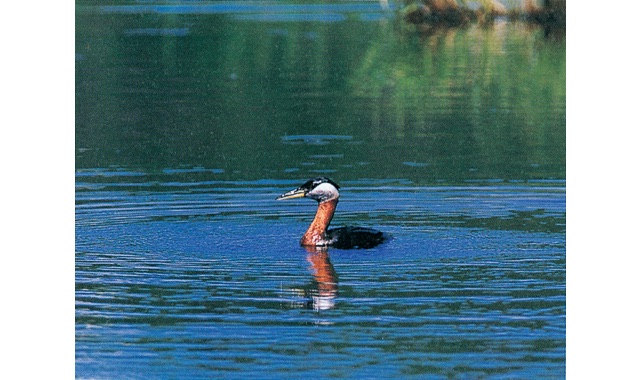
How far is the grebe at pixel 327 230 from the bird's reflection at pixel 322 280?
12cm

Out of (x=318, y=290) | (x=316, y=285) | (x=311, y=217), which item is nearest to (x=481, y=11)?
(x=311, y=217)

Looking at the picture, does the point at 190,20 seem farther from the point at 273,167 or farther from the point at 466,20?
the point at 273,167

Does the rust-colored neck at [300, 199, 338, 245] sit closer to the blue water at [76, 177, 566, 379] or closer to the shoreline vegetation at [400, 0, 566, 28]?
→ the blue water at [76, 177, 566, 379]

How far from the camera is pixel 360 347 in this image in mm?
11156

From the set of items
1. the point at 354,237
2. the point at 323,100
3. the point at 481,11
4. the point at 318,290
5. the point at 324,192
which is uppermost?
the point at 481,11

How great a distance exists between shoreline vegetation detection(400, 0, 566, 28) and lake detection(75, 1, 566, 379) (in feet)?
35.1

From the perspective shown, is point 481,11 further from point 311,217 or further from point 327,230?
point 327,230

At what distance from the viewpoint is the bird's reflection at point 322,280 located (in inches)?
496

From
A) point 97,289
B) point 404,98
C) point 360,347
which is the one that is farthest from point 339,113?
point 360,347

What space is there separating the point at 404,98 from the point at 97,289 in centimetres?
1553

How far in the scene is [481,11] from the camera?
151ft

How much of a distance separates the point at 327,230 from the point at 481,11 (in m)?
31.9

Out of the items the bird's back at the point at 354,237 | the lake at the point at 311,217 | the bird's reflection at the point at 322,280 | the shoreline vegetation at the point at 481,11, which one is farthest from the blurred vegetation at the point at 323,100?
the bird's reflection at the point at 322,280

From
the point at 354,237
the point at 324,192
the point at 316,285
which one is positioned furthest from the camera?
the point at 324,192
